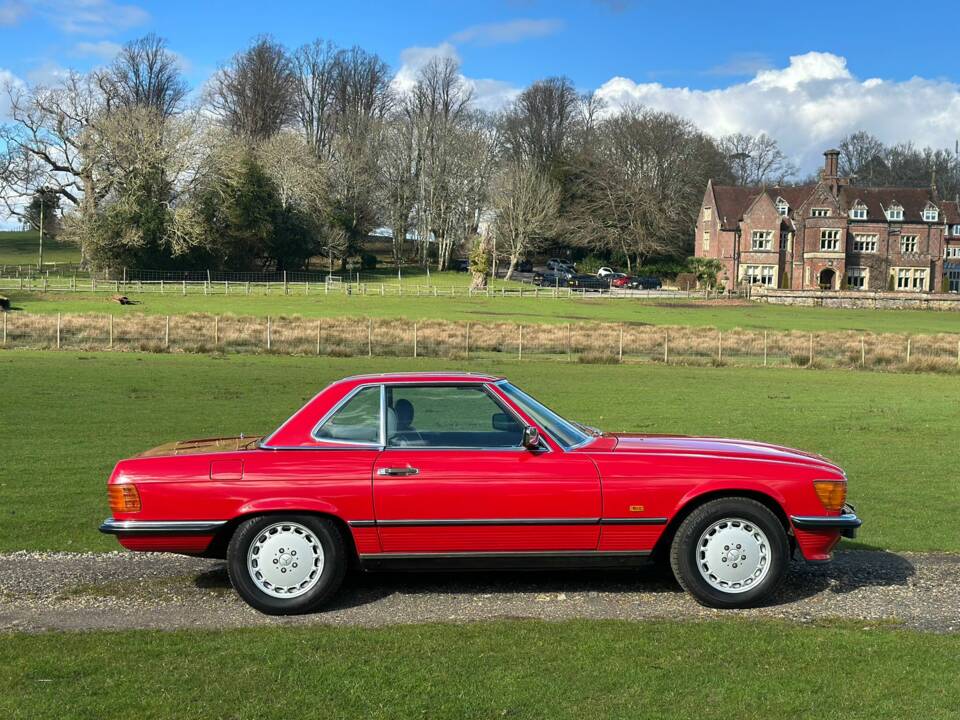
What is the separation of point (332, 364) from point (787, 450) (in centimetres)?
2743

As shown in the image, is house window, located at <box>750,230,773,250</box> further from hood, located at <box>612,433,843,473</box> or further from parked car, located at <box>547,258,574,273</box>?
hood, located at <box>612,433,843,473</box>

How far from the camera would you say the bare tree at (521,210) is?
9656 cm

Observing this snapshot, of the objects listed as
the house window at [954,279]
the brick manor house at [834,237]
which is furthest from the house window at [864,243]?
the house window at [954,279]

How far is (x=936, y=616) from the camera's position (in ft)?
21.2

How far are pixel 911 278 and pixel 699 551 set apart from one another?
97.6 metres

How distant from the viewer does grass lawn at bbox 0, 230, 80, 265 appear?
99.1 metres

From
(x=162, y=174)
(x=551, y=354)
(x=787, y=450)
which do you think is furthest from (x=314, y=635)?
(x=162, y=174)

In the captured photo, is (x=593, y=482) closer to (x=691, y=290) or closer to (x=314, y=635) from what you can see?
(x=314, y=635)

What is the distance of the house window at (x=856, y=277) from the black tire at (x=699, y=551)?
307 ft

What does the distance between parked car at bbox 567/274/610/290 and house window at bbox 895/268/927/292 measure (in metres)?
29.9

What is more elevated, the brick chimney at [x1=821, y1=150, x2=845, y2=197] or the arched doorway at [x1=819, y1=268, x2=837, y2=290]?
the brick chimney at [x1=821, y1=150, x2=845, y2=197]

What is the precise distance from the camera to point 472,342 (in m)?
42.9

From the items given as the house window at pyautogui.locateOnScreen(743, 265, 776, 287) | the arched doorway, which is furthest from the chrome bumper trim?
the arched doorway

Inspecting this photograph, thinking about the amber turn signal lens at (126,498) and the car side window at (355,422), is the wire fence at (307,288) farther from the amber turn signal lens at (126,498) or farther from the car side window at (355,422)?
the car side window at (355,422)
